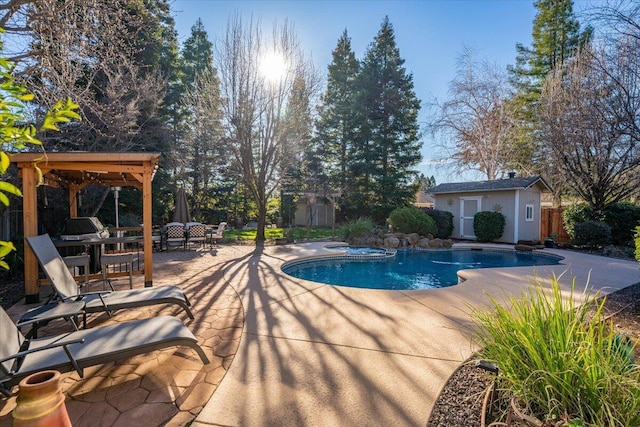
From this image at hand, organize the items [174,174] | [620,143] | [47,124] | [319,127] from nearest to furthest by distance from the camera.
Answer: [47,124]
[620,143]
[174,174]
[319,127]

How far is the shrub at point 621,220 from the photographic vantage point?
13008 mm

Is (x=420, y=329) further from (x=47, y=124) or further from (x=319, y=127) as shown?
(x=319, y=127)

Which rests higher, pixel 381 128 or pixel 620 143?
pixel 381 128

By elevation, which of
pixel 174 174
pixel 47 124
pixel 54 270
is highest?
pixel 174 174

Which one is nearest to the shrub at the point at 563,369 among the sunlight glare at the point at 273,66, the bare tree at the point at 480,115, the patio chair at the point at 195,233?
the patio chair at the point at 195,233

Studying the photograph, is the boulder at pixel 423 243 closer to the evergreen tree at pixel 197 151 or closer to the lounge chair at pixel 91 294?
the lounge chair at pixel 91 294

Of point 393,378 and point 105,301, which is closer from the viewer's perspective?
point 393,378

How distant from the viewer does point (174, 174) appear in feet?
66.2

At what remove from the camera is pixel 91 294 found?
4.26 m

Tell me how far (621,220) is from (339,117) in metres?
17.8

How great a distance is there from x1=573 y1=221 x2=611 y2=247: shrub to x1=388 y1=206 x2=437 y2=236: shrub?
19.0 ft

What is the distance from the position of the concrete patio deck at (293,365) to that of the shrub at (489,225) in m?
10.6

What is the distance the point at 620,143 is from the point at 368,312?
13.9m

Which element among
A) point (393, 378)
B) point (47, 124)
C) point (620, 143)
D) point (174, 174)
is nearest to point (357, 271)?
point (393, 378)
